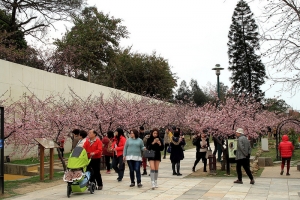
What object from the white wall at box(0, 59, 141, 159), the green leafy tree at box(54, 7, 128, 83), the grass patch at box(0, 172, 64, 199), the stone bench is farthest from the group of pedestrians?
the green leafy tree at box(54, 7, 128, 83)

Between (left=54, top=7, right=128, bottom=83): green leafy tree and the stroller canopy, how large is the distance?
28891 mm

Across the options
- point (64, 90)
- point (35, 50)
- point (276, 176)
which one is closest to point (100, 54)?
point (35, 50)

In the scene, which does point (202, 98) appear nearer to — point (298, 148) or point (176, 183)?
point (298, 148)

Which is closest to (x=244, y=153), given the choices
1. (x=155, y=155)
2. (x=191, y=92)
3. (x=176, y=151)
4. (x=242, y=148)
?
(x=242, y=148)

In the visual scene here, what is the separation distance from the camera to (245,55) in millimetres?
Answer: 46125

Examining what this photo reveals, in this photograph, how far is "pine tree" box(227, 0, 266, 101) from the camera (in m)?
45.9

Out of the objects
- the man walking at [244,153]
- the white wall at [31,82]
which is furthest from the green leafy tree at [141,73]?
the man walking at [244,153]

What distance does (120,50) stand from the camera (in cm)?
5159

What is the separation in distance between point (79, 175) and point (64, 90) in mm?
15006

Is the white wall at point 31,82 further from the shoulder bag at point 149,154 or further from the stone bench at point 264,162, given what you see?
the stone bench at point 264,162

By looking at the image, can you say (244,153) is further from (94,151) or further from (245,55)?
(245,55)

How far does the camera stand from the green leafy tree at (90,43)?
3945cm

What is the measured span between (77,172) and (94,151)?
3.19 feet

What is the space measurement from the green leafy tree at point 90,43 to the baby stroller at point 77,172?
2890 cm
